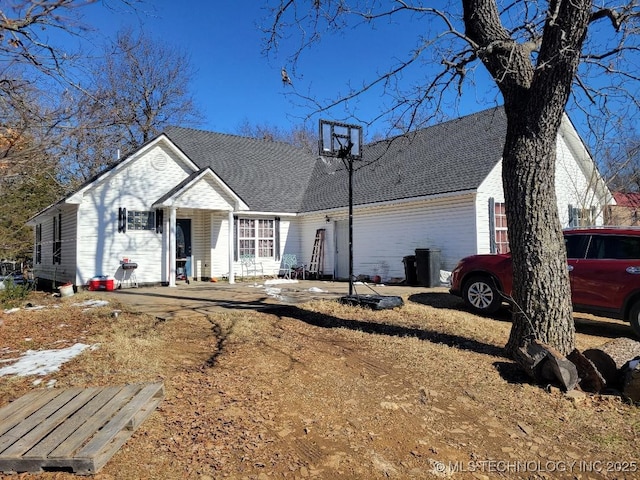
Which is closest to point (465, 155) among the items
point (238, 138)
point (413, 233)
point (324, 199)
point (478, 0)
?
point (413, 233)

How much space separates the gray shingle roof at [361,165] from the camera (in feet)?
45.1

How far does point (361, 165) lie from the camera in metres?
17.3

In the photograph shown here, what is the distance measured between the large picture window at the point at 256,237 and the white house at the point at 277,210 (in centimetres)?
4

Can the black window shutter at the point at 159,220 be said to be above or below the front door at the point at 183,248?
above

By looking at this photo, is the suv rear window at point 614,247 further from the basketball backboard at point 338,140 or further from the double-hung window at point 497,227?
the basketball backboard at point 338,140

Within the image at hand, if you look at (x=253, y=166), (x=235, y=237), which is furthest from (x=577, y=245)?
(x=253, y=166)

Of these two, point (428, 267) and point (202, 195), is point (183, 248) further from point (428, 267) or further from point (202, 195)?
point (428, 267)

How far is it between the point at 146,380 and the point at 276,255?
42.6ft

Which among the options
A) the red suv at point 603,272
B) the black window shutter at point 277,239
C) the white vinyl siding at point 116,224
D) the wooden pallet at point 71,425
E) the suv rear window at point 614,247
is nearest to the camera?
the wooden pallet at point 71,425

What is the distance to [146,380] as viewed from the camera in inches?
173

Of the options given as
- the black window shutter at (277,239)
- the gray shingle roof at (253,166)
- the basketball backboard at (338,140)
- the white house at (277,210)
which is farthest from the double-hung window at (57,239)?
the basketball backboard at (338,140)

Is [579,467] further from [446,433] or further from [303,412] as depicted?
[303,412]

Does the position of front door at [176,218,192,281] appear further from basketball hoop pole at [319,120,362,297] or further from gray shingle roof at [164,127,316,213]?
basketball hoop pole at [319,120,362,297]

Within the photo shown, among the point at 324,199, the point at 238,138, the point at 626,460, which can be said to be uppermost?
the point at 238,138
